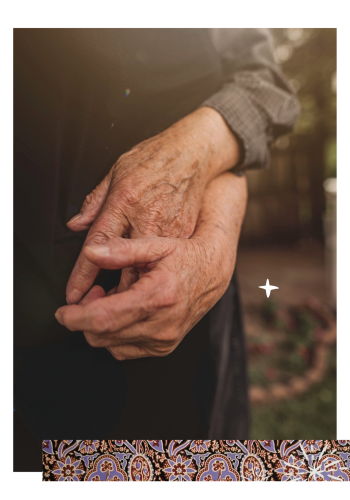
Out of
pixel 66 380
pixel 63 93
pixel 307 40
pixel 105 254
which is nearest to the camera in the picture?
pixel 105 254

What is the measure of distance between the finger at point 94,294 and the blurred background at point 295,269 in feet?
2.92

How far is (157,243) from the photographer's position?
1.60 ft

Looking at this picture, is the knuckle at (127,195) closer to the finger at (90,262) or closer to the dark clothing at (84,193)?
the finger at (90,262)

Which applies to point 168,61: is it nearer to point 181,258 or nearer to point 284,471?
point 181,258

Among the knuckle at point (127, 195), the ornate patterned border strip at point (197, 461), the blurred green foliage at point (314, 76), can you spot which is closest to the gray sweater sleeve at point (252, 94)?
the blurred green foliage at point (314, 76)

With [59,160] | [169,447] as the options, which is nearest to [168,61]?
[59,160]

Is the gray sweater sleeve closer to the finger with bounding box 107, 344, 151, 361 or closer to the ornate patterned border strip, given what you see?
the finger with bounding box 107, 344, 151, 361

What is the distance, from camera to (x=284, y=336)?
1445 mm

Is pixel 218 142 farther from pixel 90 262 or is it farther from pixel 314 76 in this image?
pixel 314 76

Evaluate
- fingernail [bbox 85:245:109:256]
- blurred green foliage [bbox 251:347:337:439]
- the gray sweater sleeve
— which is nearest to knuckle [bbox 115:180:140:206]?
fingernail [bbox 85:245:109:256]

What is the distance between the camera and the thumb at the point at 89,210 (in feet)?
1.92

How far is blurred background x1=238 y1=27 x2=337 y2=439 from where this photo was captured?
125 centimetres

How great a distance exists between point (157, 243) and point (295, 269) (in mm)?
1069
